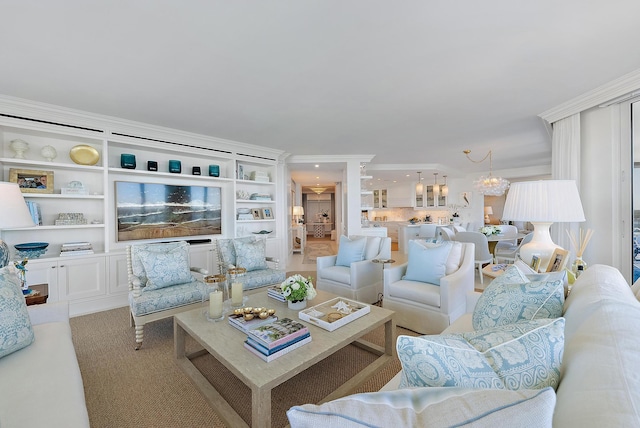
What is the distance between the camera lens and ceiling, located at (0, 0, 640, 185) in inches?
66.3

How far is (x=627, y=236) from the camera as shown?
2.76 meters

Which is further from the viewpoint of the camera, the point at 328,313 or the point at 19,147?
the point at 19,147

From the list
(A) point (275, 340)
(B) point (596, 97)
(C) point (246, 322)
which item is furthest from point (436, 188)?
(A) point (275, 340)

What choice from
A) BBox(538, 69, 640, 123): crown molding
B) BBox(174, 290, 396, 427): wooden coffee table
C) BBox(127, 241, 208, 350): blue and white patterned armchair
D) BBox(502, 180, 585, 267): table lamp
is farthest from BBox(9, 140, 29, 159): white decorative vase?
BBox(538, 69, 640, 123): crown molding

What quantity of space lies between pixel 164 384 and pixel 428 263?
253 centimetres

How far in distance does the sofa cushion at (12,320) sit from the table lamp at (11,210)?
1.13ft

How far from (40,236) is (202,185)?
81.9 inches

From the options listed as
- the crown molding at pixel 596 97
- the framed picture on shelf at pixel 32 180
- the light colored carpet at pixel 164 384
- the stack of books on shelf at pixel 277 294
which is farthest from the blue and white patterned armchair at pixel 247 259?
the crown molding at pixel 596 97

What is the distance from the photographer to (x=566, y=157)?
3.17m

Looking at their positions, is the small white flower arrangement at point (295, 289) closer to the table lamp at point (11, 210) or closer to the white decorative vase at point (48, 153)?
the table lamp at point (11, 210)

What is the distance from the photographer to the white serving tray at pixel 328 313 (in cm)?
190

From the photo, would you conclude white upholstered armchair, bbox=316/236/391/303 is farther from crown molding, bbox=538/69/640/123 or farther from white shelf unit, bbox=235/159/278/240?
crown molding, bbox=538/69/640/123

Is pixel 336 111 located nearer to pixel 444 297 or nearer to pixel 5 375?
pixel 444 297

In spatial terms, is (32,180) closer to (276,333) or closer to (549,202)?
(276,333)
